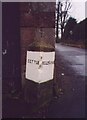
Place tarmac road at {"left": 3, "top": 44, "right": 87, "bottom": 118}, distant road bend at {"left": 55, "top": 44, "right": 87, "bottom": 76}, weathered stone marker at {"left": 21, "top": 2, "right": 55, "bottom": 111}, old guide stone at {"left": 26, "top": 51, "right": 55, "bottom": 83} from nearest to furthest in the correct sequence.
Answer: old guide stone at {"left": 26, "top": 51, "right": 55, "bottom": 83}, weathered stone marker at {"left": 21, "top": 2, "right": 55, "bottom": 111}, tarmac road at {"left": 3, "top": 44, "right": 87, "bottom": 118}, distant road bend at {"left": 55, "top": 44, "right": 87, "bottom": 76}

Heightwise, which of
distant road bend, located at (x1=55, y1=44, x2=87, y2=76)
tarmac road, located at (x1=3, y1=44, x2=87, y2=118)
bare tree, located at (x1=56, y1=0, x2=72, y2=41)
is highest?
bare tree, located at (x1=56, y1=0, x2=72, y2=41)

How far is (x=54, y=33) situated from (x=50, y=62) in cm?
56

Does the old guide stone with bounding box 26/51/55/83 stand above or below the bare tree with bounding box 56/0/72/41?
below

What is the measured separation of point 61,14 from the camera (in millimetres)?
7535

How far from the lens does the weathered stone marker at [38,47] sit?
719 centimetres

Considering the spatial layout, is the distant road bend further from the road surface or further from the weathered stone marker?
the weathered stone marker

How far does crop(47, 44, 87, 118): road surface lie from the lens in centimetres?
737

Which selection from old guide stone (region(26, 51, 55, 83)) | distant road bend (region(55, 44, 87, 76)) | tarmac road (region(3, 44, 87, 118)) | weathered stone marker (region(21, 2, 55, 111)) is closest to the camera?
old guide stone (region(26, 51, 55, 83))

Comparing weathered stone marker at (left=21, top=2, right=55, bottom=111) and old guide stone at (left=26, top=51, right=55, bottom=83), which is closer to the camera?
old guide stone at (left=26, top=51, right=55, bottom=83)

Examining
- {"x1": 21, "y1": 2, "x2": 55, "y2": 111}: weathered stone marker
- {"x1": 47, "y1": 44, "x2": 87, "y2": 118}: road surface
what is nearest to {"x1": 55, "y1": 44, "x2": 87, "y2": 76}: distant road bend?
{"x1": 47, "y1": 44, "x2": 87, "y2": 118}: road surface

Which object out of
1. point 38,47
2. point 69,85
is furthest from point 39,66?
point 69,85

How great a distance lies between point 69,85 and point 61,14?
1253 millimetres

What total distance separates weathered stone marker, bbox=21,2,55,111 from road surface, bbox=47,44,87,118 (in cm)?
22

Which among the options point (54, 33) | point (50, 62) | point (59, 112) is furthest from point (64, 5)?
point (59, 112)
